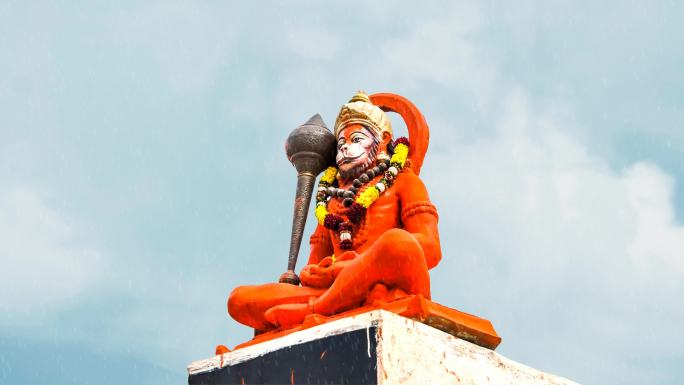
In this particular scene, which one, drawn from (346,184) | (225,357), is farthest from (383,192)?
(225,357)

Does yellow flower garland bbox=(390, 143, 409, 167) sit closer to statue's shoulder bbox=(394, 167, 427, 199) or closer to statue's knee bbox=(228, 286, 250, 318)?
statue's shoulder bbox=(394, 167, 427, 199)

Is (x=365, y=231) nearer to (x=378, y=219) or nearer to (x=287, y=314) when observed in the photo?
(x=378, y=219)

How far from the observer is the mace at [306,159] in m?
5.08

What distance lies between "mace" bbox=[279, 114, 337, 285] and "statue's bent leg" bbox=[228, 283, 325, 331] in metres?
0.56

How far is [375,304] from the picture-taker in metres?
3.97

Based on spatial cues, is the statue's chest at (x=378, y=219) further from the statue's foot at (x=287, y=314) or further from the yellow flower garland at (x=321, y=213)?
the statue's foot at (x=287, y=314)

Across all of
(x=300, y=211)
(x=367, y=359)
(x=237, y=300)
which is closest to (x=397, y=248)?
(x=367, y=359)

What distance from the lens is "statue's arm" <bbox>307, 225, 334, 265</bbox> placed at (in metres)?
5.01

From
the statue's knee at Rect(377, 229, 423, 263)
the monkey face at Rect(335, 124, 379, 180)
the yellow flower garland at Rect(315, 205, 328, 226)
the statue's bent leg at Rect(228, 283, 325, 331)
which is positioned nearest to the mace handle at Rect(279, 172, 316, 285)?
the yellow flower garland at Rect(315, 205, 328, 226)

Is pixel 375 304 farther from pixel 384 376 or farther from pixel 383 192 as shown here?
pixel 383 192

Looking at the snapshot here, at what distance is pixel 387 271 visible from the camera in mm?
3984

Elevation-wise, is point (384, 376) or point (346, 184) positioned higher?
point (346, 184)

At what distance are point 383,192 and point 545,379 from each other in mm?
1320

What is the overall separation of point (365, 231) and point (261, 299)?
690 millimetres
